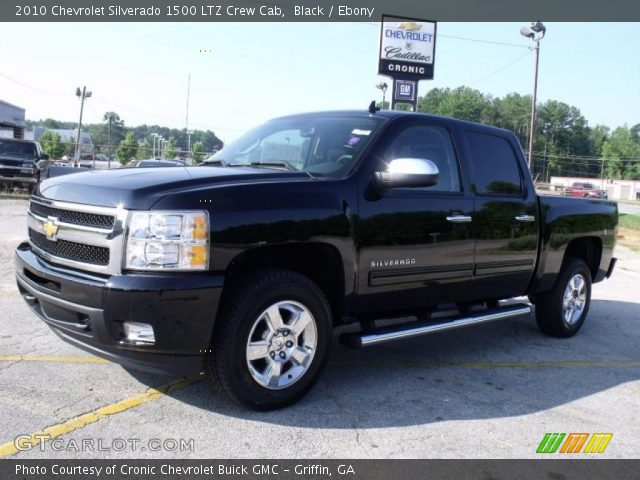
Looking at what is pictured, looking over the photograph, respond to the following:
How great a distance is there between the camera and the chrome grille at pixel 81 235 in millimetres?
3320

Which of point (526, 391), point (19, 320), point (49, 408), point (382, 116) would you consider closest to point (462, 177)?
point (382, 116)

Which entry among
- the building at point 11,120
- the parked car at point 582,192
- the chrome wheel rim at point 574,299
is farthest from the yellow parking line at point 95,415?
the building at point 11,120

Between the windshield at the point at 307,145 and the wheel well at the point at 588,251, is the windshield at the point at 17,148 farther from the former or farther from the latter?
the wheel well at the point at 588,251

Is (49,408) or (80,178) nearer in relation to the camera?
(49,408)

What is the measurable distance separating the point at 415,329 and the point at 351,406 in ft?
2.60

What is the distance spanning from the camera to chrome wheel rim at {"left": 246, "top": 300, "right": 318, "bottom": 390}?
3654mm

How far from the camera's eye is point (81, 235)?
3502mm

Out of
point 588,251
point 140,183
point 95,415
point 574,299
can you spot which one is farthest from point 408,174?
point 588,251

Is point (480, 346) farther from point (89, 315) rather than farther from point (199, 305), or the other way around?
point (89, 315)

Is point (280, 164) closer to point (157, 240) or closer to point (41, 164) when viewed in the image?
A: point (157, 240)

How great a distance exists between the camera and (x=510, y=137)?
570 cm

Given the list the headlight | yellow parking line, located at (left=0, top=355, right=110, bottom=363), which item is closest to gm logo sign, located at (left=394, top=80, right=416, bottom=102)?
yellow parking line, located at (left=0, top=355, right=110, bottom=363)

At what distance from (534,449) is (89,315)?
8.57ft

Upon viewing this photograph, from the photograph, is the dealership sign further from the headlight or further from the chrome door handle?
the headlight
